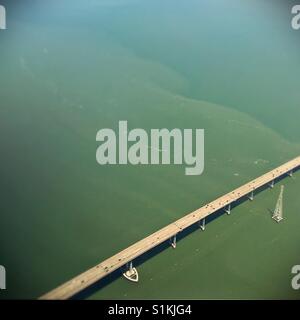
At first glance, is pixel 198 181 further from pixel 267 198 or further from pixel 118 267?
pixel 118 267

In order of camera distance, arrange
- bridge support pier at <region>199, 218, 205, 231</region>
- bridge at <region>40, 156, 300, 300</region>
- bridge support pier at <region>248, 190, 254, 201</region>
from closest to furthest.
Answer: bridge at <region>40, 156, 300, 300</region>, bridge support pier at <region>199, 218, 205, 231</region>, bridge support pier at <region>248, 190, 254, 201</region>

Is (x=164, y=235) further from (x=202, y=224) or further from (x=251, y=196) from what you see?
(x=251, y=196)

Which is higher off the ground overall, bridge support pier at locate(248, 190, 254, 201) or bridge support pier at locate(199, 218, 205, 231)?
bridge support pier at locate(248, 190, 254, 201)

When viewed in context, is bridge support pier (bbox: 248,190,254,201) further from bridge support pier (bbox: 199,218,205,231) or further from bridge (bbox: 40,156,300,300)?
bridge support pier (bbox: 199,218,205,231)

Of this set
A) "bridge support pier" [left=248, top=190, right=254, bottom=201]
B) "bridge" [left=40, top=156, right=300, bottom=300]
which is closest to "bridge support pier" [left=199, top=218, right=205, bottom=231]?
"bridge" [left=40, top=156, right=300, bottom=300]

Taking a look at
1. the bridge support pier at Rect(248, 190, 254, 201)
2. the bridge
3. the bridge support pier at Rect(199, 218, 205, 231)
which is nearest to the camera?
the bridge

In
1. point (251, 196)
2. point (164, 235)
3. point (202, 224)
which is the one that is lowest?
point (164, 235)

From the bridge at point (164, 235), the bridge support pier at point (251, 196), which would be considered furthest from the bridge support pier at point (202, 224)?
the bridge support pier at point (251, 196)

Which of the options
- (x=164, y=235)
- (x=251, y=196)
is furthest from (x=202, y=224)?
(x=251, y=196)
